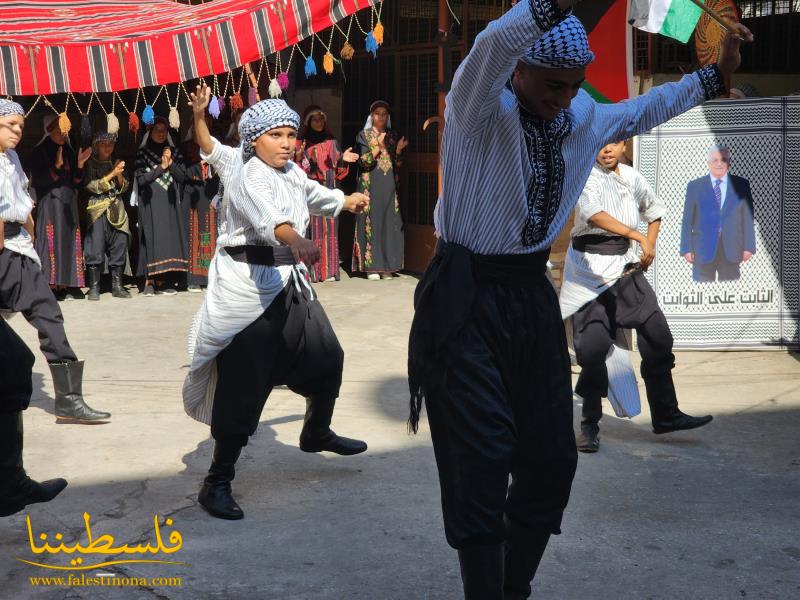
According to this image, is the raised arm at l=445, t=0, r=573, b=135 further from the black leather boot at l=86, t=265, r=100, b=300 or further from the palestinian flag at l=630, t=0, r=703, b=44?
the black leather boot at l=86, t=265, r=100, b=300

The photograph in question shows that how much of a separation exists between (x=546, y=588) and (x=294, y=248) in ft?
4.78

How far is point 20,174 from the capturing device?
6.34 meters

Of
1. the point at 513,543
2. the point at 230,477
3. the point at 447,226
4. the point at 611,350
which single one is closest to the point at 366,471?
the point at 230,477

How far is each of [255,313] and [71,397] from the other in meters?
1.98

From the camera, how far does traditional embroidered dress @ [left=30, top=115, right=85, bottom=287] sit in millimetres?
10945

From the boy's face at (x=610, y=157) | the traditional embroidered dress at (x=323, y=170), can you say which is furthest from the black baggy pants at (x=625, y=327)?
the traditional embroidered dress at (x=323, y=170)

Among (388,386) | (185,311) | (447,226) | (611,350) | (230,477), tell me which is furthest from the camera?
(185,311)

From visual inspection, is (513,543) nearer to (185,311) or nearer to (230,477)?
(230,477)

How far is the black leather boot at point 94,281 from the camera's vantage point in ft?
36.4

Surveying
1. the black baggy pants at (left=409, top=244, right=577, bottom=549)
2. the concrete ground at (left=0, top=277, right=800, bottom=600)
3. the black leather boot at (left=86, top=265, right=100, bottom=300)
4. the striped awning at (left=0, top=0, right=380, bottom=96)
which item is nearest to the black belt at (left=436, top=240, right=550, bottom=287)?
the black baggy pants at (left=409, top=244, right=577, bottom=549)

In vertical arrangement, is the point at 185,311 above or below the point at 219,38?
below

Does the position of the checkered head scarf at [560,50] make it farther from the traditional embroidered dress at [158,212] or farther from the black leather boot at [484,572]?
the traditional embroidered dress at [158,212]

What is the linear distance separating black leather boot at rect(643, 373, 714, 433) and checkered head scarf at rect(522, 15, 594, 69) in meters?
Answer: 3.01

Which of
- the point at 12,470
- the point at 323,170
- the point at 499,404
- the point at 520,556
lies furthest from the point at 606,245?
the point at 323,170
